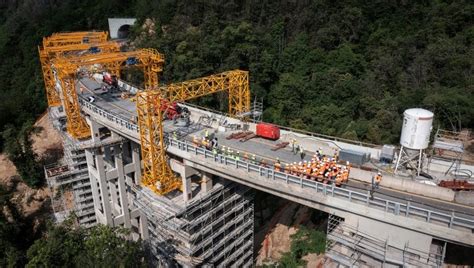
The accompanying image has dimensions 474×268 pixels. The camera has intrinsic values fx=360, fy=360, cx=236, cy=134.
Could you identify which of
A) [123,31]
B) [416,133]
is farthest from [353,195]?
[123,31]

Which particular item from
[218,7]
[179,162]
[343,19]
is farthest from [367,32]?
[179,162]

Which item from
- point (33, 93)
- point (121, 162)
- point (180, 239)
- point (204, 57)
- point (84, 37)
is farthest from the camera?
point (33, 93)

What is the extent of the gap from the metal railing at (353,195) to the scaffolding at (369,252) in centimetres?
220

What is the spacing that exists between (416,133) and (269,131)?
14176mm

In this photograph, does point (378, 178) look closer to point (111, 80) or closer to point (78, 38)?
point (111, 80)

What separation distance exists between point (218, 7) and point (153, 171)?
5222 centimetres

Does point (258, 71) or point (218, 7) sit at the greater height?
point (218, 7)

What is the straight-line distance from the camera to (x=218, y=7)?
249 feet

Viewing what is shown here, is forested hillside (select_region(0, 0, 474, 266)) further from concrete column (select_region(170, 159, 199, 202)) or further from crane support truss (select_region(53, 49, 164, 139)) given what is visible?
concrete column (select_region(170, 159, 199, 202))

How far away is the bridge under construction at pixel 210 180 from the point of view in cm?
2353

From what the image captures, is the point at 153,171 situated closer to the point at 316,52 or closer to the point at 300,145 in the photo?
the point at 300,145

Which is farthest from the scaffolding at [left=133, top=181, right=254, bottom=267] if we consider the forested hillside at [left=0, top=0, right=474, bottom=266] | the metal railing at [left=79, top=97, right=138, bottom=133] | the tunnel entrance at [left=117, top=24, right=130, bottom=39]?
the tunnel entrance at [left=117, top=24, right=130, bottom=39]

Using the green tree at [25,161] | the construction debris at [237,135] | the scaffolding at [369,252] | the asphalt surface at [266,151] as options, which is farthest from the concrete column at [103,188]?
the scaffolding at [369,252]

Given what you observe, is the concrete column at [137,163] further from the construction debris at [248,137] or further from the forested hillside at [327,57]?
the forested hillside at [327,57]
